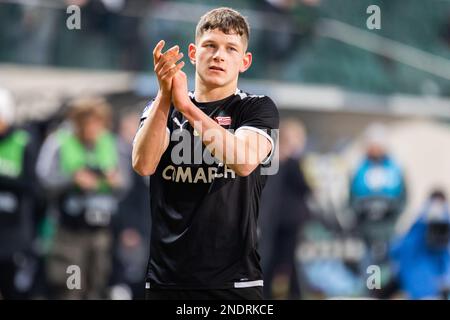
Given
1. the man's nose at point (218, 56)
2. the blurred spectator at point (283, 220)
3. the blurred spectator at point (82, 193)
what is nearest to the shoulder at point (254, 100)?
the man's nose at point (218, 56)

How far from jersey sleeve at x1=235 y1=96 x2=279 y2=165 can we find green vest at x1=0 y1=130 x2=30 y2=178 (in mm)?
4670

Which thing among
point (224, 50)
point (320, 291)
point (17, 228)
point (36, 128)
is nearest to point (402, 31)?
point (320, 291)

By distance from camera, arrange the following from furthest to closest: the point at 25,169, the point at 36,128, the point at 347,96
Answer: the point at 347,96, the point at 36,128, the point at 25,169

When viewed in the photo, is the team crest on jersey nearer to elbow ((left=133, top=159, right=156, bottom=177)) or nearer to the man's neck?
the man's neck

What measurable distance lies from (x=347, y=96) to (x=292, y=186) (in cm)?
138

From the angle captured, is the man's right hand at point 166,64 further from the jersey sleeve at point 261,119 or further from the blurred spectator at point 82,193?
the blurred spectator at point 82,193

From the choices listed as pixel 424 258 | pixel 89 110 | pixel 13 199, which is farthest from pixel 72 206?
pixel 424 258

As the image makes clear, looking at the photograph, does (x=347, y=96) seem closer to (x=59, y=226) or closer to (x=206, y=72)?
(x=59, y=226)

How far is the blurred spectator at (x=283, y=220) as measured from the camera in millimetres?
8742

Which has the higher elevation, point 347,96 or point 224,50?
point 347,96

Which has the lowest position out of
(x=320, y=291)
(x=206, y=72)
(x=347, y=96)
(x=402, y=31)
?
(x=320, y=291)

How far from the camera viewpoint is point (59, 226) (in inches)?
324

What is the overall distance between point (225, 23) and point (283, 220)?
18.2 ft

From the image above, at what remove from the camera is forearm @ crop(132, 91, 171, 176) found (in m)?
3.34
